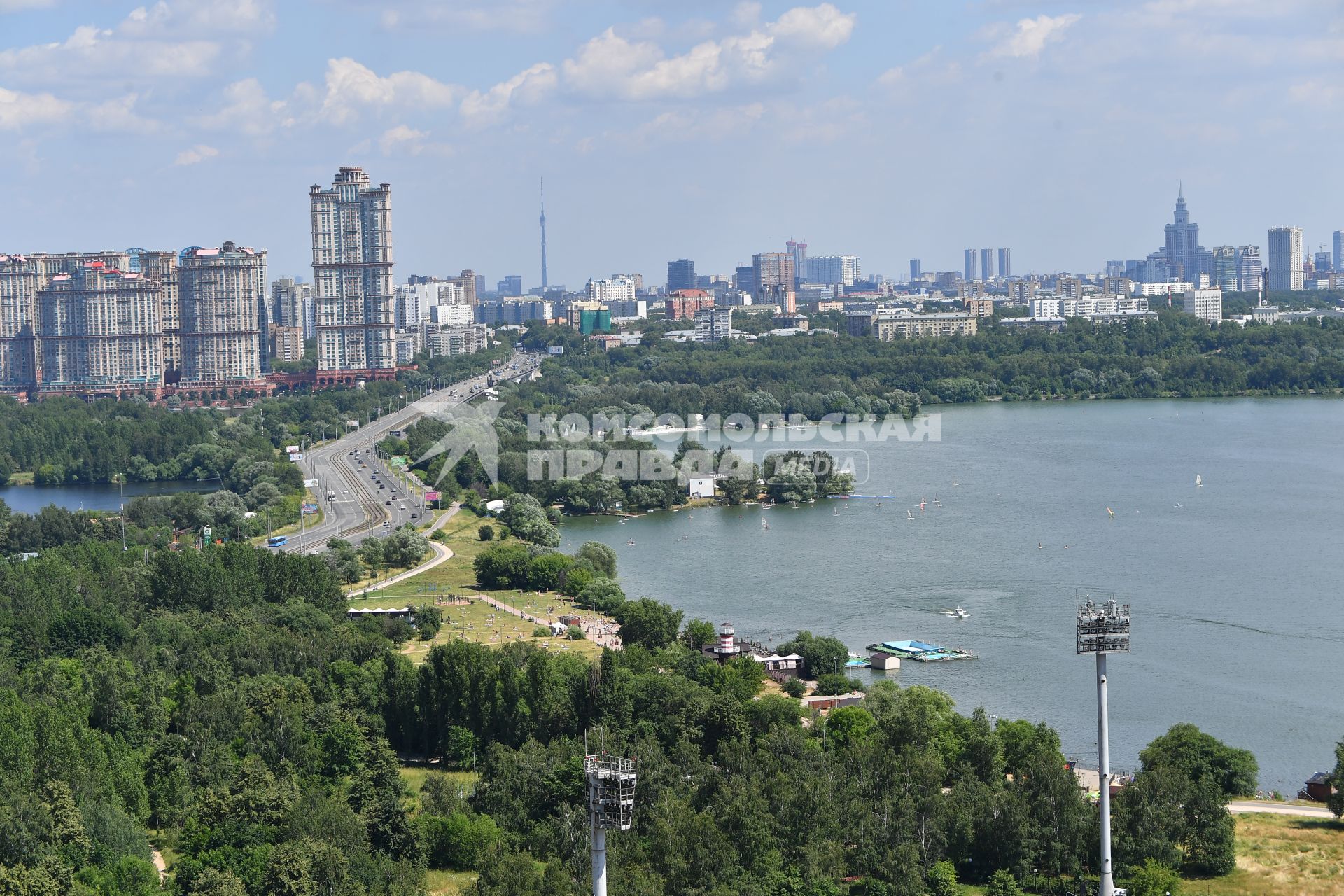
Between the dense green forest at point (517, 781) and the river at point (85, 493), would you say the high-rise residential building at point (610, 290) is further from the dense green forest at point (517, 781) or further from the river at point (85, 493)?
the dense green forest at point (517, 781)

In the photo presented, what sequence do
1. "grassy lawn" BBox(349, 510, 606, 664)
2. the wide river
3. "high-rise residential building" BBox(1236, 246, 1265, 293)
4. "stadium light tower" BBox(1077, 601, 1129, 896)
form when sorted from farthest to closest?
"high-rise residential building" BBox(1236, 246, 1265, 293) → "grassy lawn" BBox(349, 510, 606, 664) → the wide river → "stadium light tower" BBox(1077, 601, 1129, 896)

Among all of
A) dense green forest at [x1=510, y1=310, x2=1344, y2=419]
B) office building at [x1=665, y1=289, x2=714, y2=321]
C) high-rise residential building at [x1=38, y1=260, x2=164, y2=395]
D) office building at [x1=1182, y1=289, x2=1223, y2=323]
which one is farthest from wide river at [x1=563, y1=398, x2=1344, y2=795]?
office building at [x1=665, y1=289, x2=714, y2=321]

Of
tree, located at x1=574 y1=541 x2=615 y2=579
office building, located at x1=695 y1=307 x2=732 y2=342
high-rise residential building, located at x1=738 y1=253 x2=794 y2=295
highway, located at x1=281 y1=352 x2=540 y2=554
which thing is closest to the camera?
tree, located at x1=574 y1=541 x2=615 y2=579

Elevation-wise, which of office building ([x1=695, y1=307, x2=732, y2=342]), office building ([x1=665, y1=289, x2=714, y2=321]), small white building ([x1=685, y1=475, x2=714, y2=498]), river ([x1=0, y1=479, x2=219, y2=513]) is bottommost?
river ([x1=0, y1=479, x2=219, y2=513])

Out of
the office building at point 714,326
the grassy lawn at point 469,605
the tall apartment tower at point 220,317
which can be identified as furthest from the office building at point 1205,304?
the grassy lawn at point 469,605

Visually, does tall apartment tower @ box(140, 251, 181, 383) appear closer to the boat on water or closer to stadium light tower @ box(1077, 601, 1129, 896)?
the boat on water

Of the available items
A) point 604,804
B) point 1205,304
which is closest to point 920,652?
point 604,804

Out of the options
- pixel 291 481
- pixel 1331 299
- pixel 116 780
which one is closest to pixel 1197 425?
pixel 291 481
